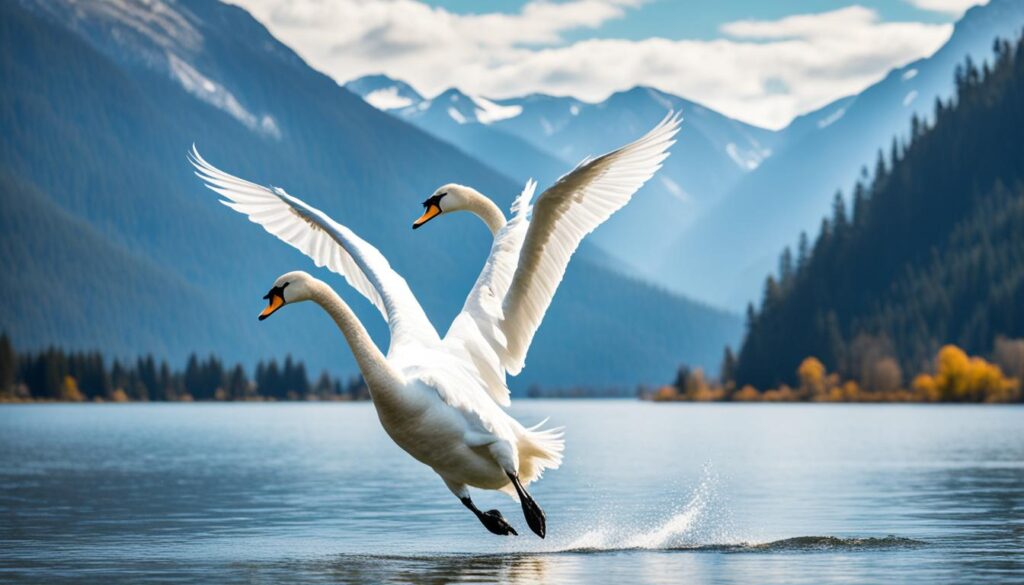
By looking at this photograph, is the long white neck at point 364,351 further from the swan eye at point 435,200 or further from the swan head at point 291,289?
the swan eye at point 435,200

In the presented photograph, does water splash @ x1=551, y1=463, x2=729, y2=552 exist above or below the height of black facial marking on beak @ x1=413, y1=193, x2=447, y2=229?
below

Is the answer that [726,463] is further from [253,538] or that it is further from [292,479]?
[253,538]

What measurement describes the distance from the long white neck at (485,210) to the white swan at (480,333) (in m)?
0.07

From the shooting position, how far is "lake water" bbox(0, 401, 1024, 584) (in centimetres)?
2336

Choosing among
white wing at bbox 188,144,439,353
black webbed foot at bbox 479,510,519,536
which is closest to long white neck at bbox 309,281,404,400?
white wing at bbox 188,144,439,353

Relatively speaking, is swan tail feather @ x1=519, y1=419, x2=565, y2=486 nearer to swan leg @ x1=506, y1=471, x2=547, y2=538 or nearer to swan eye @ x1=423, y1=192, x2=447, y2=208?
swan leg @ x1=506, y1=471, x2=547, y2=538

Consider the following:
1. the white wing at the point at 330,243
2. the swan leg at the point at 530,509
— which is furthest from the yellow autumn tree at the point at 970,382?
the swan leg at the point at 530,509

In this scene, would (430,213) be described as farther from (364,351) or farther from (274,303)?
(274,303)

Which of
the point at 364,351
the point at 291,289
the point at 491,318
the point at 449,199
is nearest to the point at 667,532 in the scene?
the point at 491,318

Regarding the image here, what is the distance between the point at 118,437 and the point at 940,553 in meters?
74.1

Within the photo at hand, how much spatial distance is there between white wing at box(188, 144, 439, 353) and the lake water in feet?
11.8

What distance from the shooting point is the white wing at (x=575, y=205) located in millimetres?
23438

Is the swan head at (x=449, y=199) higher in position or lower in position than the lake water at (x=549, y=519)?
higher

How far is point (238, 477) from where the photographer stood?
164 ft
